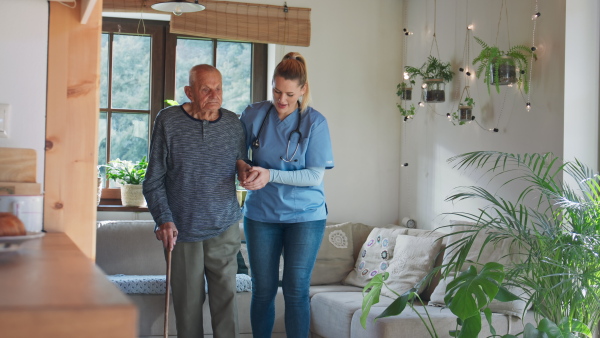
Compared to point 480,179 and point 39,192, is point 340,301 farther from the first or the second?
point 39,192

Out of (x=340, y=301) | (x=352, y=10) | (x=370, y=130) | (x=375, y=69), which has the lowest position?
(x=340, y=301)

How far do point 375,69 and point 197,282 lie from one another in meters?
2.84

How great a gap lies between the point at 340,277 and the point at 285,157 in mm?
1807

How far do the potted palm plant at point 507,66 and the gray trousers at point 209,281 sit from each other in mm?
1676

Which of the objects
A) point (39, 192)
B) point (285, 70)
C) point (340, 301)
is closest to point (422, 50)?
point (340, 301)

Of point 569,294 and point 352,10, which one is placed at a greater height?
point 352,10

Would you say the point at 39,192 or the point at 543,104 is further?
the point at 543,104

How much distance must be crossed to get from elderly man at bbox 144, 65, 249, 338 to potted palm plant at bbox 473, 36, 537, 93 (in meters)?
1.55

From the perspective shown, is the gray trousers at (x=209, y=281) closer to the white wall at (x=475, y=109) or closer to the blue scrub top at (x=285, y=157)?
the blue scrub top at (x=285, y=157)

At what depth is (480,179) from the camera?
4270 millimetres

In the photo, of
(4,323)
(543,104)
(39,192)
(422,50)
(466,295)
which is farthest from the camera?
(422,50)

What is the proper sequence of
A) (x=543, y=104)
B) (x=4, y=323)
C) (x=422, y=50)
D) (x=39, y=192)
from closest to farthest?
(x=4, y=323), (x=39, y=192), (x=543, y=104), (x=422, y=50)

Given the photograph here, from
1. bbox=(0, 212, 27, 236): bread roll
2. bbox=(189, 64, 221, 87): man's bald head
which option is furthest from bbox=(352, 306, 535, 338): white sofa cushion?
bbox=(0, 212, 27, 236): bread roll

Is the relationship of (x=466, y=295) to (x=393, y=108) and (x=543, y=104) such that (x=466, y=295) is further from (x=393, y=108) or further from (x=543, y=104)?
(x=393, y=108)
